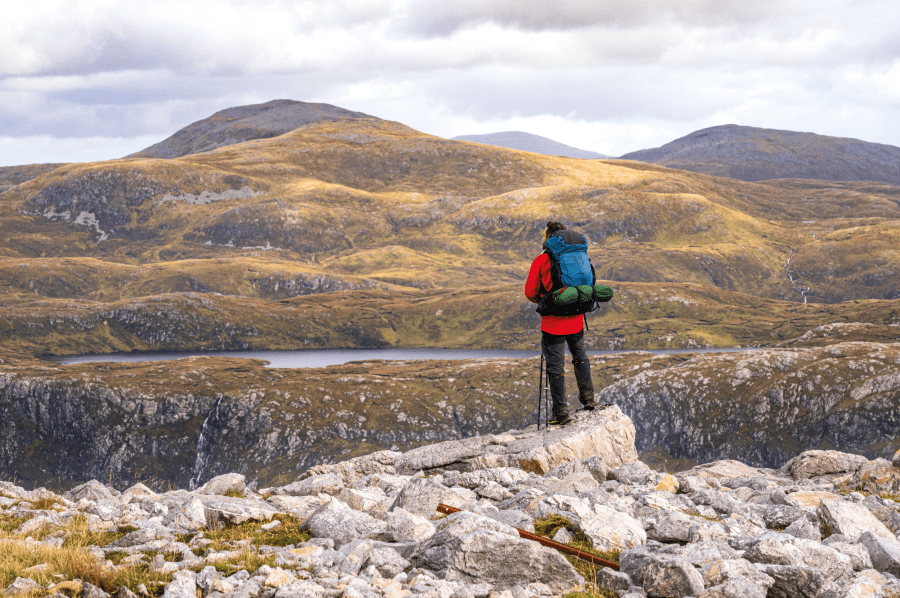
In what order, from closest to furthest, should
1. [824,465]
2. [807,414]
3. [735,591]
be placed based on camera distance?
1. [735,591]
2. [824,465]
3. [807,414]

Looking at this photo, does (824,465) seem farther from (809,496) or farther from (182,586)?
(182,586)

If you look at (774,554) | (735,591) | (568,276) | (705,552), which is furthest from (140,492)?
(774,554)

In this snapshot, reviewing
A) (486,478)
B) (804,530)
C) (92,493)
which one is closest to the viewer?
(804,530)

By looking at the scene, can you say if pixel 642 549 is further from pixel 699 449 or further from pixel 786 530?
pixel 699 449

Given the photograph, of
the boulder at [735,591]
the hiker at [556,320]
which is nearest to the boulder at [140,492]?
the hiker at [556,320]

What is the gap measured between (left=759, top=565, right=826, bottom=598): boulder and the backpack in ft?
33.2

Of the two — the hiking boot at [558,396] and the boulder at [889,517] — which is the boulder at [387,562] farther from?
the hiking boot at [558,396]

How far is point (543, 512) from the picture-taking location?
13.7 metres

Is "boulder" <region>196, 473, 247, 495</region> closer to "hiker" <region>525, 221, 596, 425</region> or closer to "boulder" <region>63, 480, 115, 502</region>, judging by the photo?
"boulder" <region>63, 480, 115, 502</region>

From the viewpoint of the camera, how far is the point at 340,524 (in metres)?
13.1

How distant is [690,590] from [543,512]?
13.1 feet

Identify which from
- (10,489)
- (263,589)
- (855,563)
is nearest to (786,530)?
(855,563)

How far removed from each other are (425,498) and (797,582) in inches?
297

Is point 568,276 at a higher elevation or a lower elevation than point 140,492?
higher
